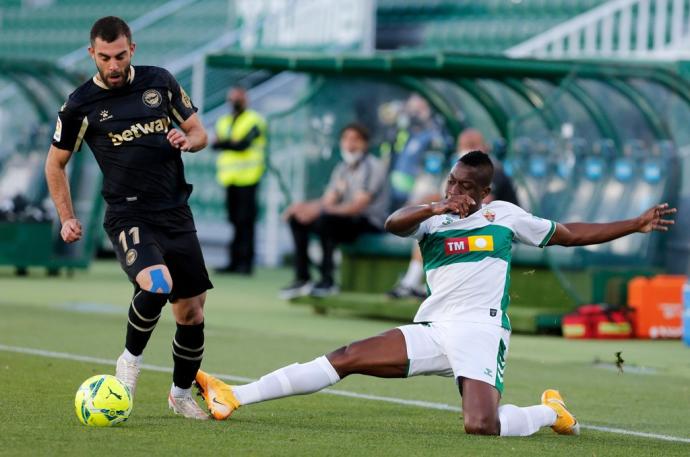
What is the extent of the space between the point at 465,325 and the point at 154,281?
4.84ft

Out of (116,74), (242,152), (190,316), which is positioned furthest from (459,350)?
(242,152)

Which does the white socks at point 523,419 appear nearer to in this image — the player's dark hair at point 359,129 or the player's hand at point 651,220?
the player's hand at point 651,220

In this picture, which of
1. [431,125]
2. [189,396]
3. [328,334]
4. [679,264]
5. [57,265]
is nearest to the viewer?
[189,396]

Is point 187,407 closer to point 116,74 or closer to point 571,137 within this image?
point 116,74

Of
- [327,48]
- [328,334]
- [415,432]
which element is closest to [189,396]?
[415,432]

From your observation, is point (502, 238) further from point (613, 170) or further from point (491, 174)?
point (613, 170)

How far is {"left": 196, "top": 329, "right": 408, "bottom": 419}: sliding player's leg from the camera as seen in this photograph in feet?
22.5

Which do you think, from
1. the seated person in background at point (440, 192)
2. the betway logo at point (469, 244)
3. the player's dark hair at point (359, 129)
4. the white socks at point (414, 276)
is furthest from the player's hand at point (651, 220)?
the player's dark hair at point (359, 129)

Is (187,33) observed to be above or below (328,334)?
above

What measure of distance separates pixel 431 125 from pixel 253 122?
141 inches

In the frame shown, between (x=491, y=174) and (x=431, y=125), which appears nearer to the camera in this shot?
(x=491, y=174)

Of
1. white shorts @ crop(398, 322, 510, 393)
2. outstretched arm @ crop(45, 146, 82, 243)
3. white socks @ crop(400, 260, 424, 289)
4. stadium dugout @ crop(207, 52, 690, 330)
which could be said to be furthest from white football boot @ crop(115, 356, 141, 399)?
white socks @ crop(400, 260, 424, 289)

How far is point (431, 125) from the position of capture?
16141 millimetres

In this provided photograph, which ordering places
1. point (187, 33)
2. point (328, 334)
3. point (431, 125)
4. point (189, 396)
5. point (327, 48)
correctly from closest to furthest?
point (189, 396) < point (328, 334) < point (431, 125) < point (327, 48) < point (187, 33)
